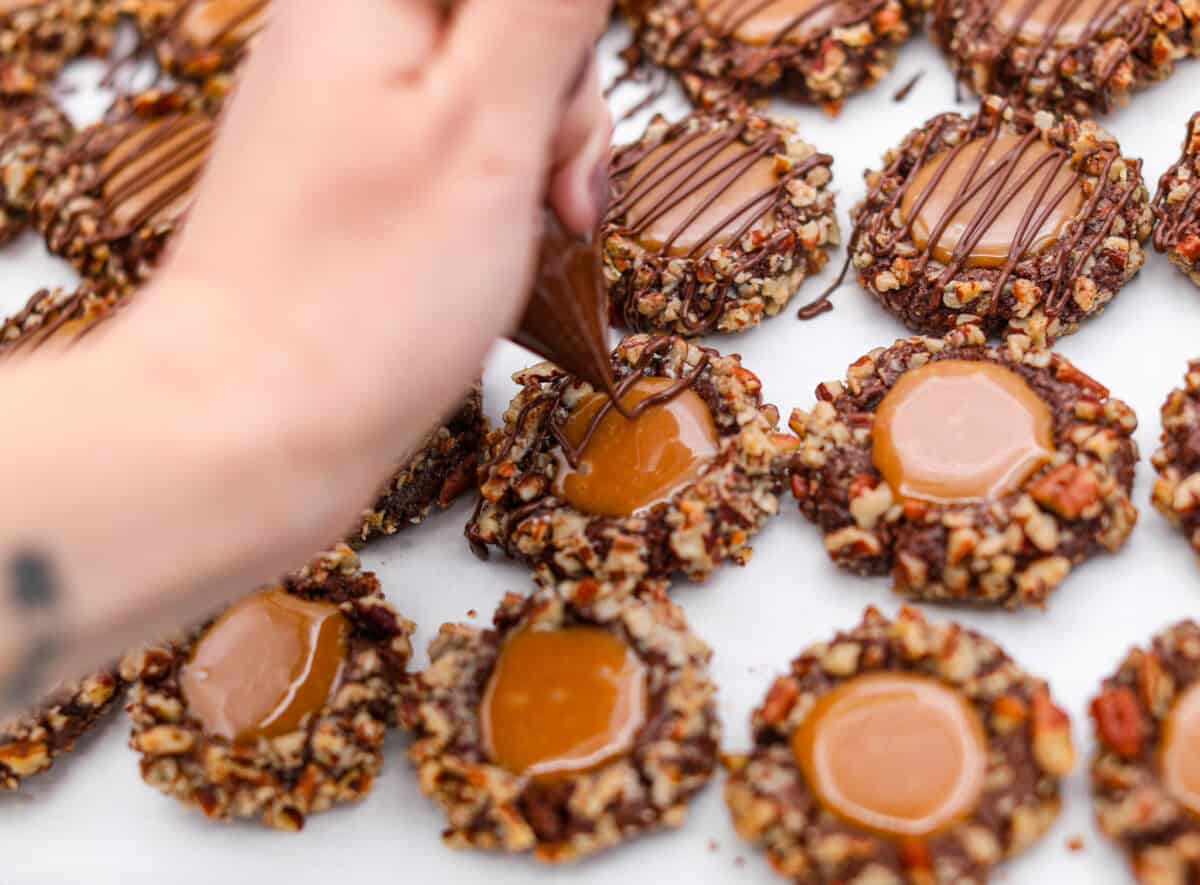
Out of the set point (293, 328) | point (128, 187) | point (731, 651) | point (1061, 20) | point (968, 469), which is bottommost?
point (731, 651)

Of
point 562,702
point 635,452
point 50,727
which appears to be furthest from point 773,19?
point 50,727

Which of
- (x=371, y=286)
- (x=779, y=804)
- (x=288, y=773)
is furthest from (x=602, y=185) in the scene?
(x=288, y=773)

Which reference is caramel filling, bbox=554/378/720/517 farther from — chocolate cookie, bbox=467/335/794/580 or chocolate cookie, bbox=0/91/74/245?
chocolate cookie, bbox=0/91/74/245

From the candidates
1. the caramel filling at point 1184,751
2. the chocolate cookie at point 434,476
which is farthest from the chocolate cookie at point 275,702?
the caramel filling at point 1184,751

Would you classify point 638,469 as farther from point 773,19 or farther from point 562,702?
point 773,19

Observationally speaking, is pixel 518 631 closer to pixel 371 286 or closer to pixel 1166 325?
pixel 371 286

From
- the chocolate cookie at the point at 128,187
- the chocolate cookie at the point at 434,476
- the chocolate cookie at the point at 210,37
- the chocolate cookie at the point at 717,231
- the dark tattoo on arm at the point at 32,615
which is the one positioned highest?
the dark tattoo on arm at the point at 32,615

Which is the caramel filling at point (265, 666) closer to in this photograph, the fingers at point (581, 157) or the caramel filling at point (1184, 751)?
the fingers at point (581, 157)

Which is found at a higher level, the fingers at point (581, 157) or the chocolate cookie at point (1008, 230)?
the fingers at point (581, 157)

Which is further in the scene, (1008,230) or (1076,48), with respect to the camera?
(1076,48)
